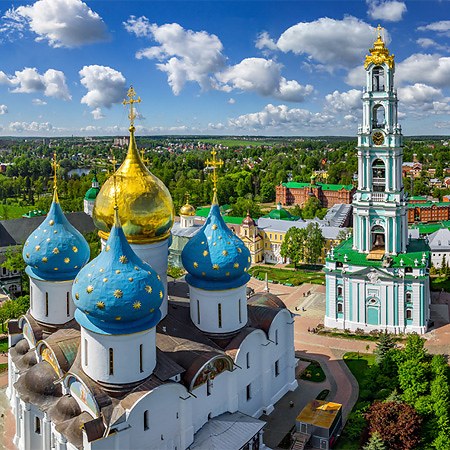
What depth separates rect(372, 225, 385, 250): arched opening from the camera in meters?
25.5

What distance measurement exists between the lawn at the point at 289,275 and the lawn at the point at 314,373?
1250 centimetres

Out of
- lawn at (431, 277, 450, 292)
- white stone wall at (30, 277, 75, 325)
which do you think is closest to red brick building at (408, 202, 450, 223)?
lawn at (431, 277, 450, 292)

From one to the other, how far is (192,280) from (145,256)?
1.55 meters

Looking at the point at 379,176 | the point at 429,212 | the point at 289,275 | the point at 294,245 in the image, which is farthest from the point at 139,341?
the point at 429,212

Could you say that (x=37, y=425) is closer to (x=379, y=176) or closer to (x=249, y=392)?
(x=249, y=392)

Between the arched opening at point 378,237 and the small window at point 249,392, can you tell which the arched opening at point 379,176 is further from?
the small window at point 249,392

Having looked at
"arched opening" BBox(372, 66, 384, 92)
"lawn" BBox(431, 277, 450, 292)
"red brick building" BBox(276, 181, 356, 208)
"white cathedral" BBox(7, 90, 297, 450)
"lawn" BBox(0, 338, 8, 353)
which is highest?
"arched opening" BBox(372, 66, 384, 92)

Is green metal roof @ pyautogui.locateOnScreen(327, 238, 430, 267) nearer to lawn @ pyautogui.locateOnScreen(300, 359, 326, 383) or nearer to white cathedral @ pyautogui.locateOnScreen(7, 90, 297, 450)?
lawn @ pyautogui.locateOnScreen(300, 359, 326, 383)

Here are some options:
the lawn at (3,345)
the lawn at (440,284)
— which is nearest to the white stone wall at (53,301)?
the lawn at (3,345)

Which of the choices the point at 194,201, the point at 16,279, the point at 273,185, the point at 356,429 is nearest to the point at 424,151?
the point at 273,185

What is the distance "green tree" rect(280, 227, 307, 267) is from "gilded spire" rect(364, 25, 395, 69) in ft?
48.6

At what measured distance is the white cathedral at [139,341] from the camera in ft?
41.5

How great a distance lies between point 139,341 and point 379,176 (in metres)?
16.3

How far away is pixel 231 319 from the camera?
1605cm
